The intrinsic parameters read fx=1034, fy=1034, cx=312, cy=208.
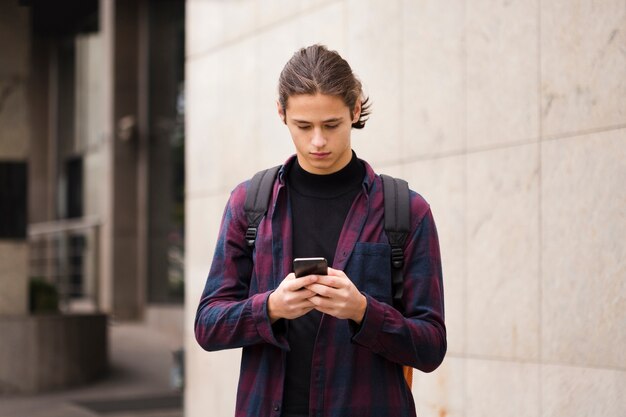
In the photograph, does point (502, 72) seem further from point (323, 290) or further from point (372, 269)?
point (323, 290)

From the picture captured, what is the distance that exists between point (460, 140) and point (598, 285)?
1.41 m

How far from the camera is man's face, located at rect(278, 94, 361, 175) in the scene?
297 centimetres

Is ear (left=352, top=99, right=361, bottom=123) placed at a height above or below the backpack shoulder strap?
above

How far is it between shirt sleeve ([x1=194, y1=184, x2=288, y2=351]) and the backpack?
4 centimetres

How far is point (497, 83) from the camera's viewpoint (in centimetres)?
576

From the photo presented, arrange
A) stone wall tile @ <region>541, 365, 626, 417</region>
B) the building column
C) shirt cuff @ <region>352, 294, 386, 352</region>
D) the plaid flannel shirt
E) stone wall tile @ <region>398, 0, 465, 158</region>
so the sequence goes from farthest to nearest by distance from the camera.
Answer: the building column
stone wall tile @ <region>398, 0, 465, 158</region>
stone wall tile @ <region>541, 365, 626, 417</region>
the plaid flannel shirt
shirt cuff @ <region>352, 294, 386, 352</region>

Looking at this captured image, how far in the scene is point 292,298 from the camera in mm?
2799

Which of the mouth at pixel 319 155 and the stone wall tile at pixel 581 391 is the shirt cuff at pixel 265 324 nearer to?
the mouth at pixel 319 155

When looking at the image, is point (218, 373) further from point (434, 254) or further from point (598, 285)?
point (434, 254)

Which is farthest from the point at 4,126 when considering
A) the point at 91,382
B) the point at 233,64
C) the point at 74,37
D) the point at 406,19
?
the point at 74,37

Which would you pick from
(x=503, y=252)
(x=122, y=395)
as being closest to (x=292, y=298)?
(x=503, y=252)

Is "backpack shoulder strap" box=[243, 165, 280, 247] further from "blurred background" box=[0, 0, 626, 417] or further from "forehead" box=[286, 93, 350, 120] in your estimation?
"blurred background" box=[0, 0, 626, 417]

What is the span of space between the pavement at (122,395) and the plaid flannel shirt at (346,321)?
7028mm

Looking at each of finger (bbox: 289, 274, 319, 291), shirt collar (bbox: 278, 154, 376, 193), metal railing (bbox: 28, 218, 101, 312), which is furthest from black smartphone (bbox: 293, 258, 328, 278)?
metal railing (bbox: 28, 218, 101, 312)
